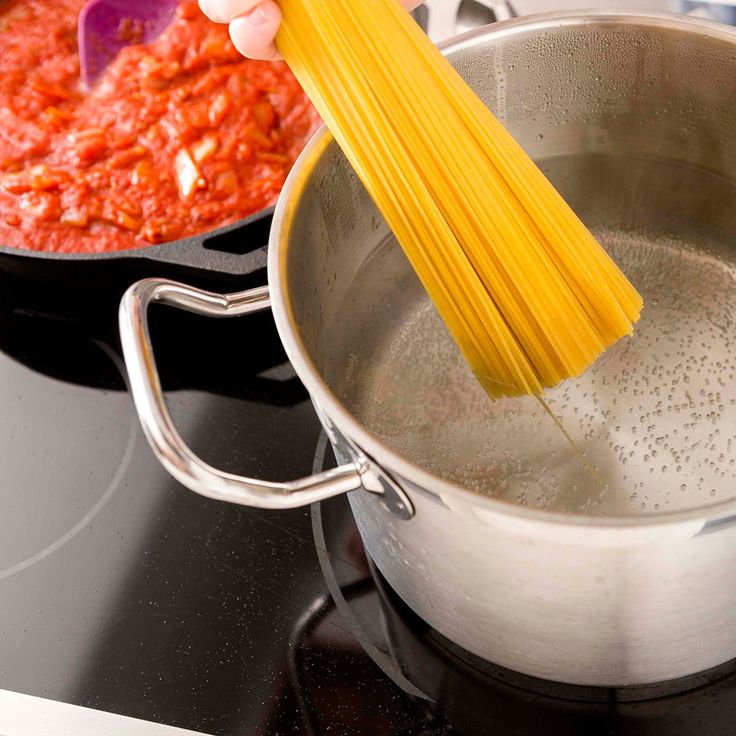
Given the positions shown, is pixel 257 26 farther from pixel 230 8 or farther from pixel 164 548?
pixel 164 548

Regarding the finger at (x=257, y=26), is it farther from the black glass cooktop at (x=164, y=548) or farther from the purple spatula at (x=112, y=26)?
the purple spatula at (x=112, y=26)

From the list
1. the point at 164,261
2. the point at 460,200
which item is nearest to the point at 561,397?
the point at 460,200

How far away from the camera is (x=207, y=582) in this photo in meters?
0.63

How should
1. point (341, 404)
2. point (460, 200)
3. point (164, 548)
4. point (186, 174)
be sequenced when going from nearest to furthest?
point (341, 404) < point (460, 200) < point (164, 548) < point (186, 174)

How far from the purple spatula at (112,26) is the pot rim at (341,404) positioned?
41cm

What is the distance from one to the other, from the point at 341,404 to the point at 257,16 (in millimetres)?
224

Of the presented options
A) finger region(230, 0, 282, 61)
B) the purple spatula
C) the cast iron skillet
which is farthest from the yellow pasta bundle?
the purple spatula

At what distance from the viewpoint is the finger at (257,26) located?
498 mm

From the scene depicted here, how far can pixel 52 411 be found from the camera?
0.73 m

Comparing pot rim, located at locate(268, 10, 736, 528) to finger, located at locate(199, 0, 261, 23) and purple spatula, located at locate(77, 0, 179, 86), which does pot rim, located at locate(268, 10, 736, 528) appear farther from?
purple spatula, located at locate(77, 0, 179, 86)

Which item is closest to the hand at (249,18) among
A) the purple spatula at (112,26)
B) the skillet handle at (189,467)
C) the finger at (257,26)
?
the finger at (257,26)

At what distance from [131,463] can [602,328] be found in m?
0.36

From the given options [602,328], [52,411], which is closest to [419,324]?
[602,328]

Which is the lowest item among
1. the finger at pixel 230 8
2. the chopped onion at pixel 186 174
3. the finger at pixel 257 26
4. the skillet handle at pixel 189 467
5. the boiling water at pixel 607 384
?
the boiling water at pixel 607 384
